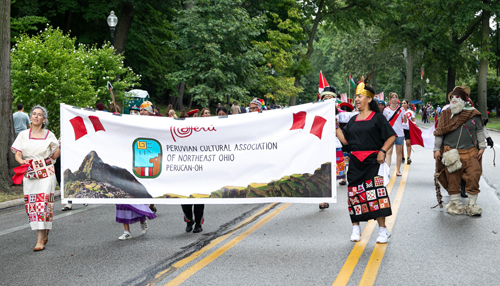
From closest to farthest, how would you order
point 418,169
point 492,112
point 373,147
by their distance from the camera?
1. point 373,147
2. point 418,169
3. point 492,112

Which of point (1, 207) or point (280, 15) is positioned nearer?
point (1, 207)

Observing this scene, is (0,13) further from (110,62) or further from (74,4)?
(74,4)

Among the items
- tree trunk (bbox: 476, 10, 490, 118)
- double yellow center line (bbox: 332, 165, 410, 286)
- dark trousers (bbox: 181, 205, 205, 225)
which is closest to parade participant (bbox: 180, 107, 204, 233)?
dark trousers (bbox: 181, 205, 205, 225)

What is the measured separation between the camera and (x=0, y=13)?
37.3 ft

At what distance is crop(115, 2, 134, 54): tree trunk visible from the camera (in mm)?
24828

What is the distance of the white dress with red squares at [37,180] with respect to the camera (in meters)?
6.50

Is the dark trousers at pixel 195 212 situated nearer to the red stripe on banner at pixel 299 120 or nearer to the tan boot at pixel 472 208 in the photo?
the red stripe on banner at pixel 299 120

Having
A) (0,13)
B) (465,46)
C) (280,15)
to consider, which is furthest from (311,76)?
(0,13)

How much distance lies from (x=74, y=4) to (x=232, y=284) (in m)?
22.9

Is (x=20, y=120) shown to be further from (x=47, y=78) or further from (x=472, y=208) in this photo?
(x=472, y=208)

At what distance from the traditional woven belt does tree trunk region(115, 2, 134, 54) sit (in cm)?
1910

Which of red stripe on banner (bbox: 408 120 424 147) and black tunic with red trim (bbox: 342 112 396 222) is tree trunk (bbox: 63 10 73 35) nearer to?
red stripe on banner (bbox: 408 120 424 147)

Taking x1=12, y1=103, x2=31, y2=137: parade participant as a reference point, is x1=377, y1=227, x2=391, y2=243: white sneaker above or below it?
below

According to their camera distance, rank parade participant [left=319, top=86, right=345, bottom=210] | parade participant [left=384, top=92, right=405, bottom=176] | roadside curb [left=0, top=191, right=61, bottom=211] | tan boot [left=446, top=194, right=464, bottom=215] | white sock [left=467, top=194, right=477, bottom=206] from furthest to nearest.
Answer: parade participant [left=384, top=92, right=405, bottom=176] < roadside curb [left=0, top=191, right=61, bottom=211] < tan boot [left=446, top=194, right=464, bottom=215] < white sock [left=467, top=194, right=477, bottom=206] < parade participant [left=319, top=86, right=345, bottom=210]
